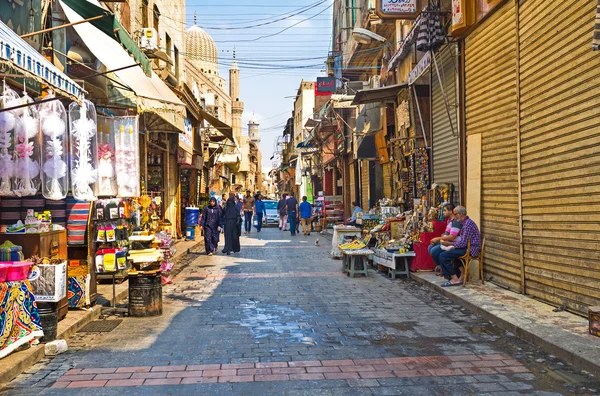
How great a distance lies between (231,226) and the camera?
1712cm

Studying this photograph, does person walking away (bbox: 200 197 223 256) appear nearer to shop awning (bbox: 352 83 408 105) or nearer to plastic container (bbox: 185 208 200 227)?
plastic container (bbox: 185 208 200 227)

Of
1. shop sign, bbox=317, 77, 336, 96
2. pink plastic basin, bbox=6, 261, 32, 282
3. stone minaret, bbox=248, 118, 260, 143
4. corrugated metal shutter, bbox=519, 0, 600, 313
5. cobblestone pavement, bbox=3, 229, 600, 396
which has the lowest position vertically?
cobblestone pavement, bbox=3, 229, 600, 396

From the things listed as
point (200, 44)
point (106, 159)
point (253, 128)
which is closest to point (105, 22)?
point (106, 159)

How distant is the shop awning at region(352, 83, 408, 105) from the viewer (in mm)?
15203

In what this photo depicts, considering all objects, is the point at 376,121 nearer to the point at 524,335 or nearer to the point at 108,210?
the point at 108,210

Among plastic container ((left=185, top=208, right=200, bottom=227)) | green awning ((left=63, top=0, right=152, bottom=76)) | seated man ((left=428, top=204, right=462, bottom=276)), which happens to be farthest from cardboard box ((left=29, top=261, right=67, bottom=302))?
plastic container ((left=185, top=208, right=200, bottom=227))

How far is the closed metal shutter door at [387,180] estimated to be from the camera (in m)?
19.7

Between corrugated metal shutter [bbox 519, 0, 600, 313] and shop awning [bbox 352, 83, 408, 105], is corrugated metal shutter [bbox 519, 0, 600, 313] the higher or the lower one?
the lower one

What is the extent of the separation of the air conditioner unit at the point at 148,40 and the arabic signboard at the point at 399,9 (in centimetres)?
640

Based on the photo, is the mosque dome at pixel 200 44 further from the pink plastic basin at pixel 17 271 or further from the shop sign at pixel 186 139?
the pink plastic basin at pixel 17 271

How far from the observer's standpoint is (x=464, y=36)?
456 inches

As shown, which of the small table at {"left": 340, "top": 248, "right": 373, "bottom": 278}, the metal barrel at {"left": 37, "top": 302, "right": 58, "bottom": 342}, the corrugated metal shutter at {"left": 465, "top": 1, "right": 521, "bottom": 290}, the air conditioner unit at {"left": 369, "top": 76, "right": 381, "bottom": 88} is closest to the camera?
the metal barrel at {"left": 37, "top": 302, "right": 58, "bottom": 342}

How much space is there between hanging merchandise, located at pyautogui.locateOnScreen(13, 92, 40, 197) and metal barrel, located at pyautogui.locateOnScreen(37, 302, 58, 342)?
4.36 ft

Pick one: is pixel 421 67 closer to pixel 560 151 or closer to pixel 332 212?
pixel 560 151
